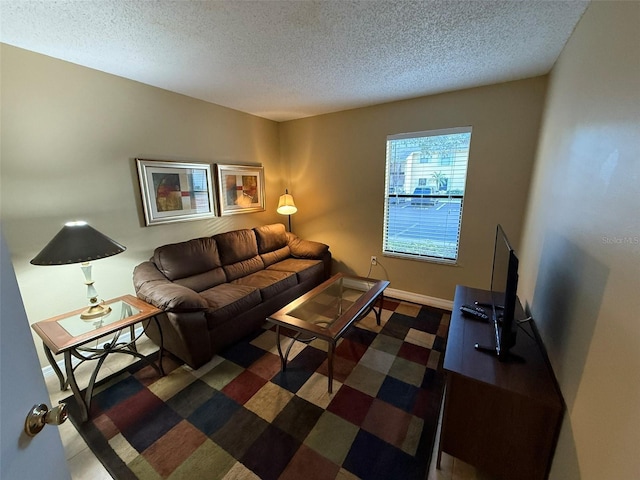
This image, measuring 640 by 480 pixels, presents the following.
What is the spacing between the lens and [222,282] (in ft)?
9.37

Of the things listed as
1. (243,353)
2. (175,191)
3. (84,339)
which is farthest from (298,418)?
(175,191)

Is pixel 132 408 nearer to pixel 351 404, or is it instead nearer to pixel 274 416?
pixel 274 416

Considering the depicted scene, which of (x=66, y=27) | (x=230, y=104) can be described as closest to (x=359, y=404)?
(x=66, y=27)

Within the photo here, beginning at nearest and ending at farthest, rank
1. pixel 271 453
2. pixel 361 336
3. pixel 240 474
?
1. pixel 240 474
2. pixel 271 453
3. pixel 361 336

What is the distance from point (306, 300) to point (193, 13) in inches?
84.7

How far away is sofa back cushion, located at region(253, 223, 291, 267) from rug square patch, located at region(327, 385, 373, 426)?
6.33 ft

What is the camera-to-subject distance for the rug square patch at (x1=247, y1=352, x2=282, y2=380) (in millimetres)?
2082

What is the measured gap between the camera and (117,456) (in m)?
1.46

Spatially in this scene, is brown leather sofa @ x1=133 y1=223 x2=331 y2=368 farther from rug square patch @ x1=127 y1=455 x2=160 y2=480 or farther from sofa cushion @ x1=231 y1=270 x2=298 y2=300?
rug square patch @ x1=127 y1=455 x2=160 y2=480

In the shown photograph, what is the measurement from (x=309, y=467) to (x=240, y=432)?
1.57ft

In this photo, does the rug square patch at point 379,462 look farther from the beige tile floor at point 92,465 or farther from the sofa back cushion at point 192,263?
the sofa back cushion at point 192,263

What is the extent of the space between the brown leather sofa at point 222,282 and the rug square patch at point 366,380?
1.09 metres

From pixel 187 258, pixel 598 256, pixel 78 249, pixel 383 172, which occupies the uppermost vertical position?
pixel 383 172

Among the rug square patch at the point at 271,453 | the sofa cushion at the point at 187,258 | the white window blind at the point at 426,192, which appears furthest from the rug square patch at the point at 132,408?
the white window blind at the point at 426,192
